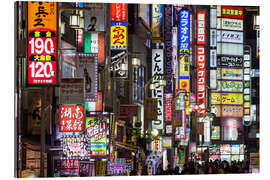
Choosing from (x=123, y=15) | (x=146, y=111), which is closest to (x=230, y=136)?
(x=146, y=111)

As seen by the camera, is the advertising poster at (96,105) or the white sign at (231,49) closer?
the advertising poster at (96,105)

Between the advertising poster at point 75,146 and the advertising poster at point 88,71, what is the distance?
120 centimetres

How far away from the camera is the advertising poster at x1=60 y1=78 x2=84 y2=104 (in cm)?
1220

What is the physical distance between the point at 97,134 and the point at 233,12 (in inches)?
273

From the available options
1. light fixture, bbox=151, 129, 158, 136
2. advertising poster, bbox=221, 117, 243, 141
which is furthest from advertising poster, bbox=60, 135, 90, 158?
advertising poster, bbox=221, 117, 243, 141

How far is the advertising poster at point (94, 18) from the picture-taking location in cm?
1361

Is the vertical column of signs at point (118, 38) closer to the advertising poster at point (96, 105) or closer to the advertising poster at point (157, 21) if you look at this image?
the advertising poster at point (96, 105)

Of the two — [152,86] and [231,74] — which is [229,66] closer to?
[231,74]

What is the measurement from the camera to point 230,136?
53.2 feet

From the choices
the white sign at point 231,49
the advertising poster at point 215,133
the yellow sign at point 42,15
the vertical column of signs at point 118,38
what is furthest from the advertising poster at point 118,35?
the advertising poster at point 215,133

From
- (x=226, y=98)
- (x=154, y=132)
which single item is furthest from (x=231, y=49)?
(x=154, y=132)

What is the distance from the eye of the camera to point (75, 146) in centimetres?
1283
